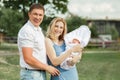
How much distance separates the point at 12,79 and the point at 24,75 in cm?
695

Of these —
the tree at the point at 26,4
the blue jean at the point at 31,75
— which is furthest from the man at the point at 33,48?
the tree at the point at 26,4

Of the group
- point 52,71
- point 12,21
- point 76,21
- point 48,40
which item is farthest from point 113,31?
point 52,71

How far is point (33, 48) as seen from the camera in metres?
4.41

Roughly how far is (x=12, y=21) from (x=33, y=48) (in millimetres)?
35744

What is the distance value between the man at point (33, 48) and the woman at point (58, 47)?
0.40 ft

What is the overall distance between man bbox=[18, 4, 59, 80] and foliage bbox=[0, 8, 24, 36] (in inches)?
1275

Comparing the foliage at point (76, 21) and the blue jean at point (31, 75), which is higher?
the blue jean at point (31, 75)

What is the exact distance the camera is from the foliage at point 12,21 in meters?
38.0

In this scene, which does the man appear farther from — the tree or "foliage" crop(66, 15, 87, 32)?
"foliage" crop(66, 15, 87, 32)

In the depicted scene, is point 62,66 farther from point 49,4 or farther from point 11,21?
point 11,21

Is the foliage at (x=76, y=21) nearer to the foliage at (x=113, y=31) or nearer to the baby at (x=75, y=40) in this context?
the foliage at (x=113, y=31)

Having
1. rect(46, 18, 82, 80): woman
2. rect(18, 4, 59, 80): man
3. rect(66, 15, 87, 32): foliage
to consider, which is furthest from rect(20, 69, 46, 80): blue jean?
rect(66, 15, 87, 32): foliage

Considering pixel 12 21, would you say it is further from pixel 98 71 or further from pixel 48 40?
pixel 48 40

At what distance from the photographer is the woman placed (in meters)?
4.57
